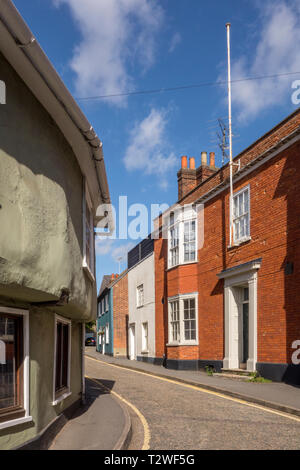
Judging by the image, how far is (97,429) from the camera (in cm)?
820

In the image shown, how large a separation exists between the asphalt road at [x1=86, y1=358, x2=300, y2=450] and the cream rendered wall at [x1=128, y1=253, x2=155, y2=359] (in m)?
13.7

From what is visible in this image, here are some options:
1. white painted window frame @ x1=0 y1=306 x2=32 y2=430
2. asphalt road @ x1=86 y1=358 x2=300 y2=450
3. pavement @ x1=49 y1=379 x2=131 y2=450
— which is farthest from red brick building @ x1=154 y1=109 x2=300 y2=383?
white painted window frame @ x1=0 y1=306 x2=32 y2=430

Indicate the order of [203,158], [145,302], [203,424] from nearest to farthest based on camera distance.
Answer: [203,424] < [203,158] < [145,302]

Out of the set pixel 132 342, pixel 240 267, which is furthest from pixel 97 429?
pixel 132 342

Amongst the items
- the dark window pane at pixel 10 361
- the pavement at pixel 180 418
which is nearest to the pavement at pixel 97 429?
the pavement at pixel 180 418

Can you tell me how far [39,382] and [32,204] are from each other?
2583 millimetres

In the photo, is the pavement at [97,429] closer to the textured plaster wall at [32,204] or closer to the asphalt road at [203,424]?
the asphalt road at [203,424]

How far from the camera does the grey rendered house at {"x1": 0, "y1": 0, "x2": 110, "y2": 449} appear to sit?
556 centimetres

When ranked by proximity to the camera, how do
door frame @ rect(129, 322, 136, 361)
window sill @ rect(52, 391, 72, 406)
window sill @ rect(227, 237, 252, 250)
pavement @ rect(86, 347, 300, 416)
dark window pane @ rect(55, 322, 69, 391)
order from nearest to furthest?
window sill @ rect(52, 391, 72, 406) < dark window pane @ rect(55, 322, 69, 391) < pavement @ rect(86, 347, 300, 416) < window sill @ rect(227, 237, 252, 250) < door frame @ rect(129, 322, 136, 361)

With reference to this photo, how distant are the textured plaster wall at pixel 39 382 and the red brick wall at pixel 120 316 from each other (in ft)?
91.3

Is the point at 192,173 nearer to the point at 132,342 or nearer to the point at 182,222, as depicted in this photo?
the point at 182,222

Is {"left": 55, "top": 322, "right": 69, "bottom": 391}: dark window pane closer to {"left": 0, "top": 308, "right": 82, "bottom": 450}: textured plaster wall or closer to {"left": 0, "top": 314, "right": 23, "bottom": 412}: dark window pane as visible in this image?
{"left": 0, "top": 308, "right": 82, "bottom": 450}: textured plaster wall
